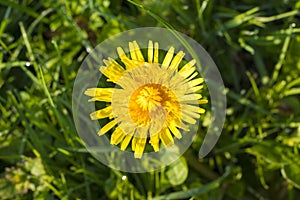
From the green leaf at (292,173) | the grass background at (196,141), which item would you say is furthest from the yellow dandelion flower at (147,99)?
the green leaf at (292,173)

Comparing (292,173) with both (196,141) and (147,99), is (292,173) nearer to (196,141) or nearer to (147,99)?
(196,141)

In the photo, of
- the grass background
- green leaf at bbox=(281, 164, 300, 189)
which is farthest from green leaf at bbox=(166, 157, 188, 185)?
green leaf at bbox=(281, 164, 300, 189)

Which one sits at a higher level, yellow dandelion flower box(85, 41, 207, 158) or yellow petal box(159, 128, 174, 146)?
yellow dandelion flower box(85, 41, 207, 158)

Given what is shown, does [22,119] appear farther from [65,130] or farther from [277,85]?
[277,85]

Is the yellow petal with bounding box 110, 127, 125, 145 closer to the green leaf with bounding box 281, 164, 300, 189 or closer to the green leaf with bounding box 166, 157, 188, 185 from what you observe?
the green leaf with bounding box 166, 157, 188, 185

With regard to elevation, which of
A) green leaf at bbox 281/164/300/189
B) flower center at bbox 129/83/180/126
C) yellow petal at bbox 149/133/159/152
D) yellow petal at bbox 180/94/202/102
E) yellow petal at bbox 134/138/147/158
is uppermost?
yellow petal at bbox 180/94/202/102

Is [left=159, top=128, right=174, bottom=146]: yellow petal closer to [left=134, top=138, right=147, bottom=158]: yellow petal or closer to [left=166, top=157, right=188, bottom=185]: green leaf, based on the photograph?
[left=134, top=138, right=147, bottom=158]: yellow petal

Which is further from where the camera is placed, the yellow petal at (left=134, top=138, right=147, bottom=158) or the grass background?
the grass background

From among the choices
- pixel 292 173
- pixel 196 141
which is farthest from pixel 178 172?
pixel 292 173
